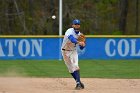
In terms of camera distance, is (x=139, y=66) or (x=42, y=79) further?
(x=139, y=66)

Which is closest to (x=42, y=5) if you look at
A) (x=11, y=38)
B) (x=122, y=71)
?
(x=11, y=38)

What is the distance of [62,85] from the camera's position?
571 inches

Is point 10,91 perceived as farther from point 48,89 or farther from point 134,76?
point 134,76

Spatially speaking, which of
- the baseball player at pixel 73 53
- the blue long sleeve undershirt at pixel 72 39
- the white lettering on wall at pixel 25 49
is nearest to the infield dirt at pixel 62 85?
the baseball player at pixel 73 53

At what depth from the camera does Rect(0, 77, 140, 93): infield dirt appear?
13.3 meters

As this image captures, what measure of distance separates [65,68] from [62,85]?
5.27 meters

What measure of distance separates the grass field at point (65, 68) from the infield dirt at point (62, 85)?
1351 millimetres

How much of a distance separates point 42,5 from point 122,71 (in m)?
20.6

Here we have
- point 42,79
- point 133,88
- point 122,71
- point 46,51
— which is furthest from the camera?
point 46,51

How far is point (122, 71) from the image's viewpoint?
1878 centimetres

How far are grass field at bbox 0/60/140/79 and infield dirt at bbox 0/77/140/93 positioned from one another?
1351 millimetres

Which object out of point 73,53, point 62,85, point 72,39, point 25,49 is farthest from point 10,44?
point 72,39

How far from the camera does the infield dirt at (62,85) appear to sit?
13319 millimetres

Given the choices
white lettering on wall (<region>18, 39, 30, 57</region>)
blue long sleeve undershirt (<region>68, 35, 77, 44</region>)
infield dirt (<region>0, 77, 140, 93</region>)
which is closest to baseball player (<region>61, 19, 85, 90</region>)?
blue long sleeve undershirt (<region>68, 35, 77, 44</region>)
